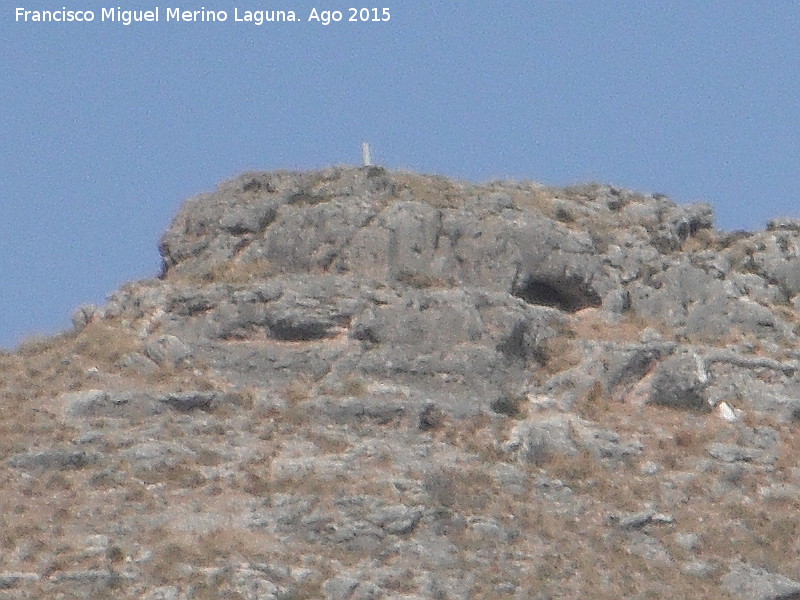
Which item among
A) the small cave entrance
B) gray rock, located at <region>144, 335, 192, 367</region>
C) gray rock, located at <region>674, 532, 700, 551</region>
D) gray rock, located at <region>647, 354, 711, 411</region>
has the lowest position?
gray rock, located at <region>674, 532, 700, 551</region>

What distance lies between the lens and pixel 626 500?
1468 inches

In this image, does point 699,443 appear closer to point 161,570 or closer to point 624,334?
point 624,334

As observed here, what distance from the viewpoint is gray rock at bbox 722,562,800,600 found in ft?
112

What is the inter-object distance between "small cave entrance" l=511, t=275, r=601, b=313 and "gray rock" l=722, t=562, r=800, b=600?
13.0 meters

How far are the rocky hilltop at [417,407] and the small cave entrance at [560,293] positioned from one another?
0.09 metres

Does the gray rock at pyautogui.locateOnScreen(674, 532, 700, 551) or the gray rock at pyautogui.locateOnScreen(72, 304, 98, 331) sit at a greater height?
the gray rock at pyautogui.locateOnScreen(72, 304, 98, 331)

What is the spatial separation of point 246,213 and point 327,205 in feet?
7.62

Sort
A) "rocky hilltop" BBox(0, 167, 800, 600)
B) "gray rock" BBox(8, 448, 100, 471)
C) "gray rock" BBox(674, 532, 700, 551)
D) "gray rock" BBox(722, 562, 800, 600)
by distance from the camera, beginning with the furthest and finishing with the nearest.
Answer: "gray rock" BBox(8, 448, 100, 471) < "gray rock" BBox(674, 532, 700, 551) < "rocky hilltop" BBox(0, 167, 800, 600) < "gray rock" BBox(722, 562, 800, 600)

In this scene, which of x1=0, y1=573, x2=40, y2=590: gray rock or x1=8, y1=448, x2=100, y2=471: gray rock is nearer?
x1=0, y1=573, x2=40, y2=590: gray rock

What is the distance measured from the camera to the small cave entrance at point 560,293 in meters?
46.5

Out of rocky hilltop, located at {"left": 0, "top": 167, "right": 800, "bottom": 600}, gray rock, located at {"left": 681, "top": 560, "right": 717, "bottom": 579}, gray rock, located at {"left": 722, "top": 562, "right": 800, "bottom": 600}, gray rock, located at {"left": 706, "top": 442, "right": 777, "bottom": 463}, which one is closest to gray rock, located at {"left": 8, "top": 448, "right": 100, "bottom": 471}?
rocky hilltop, located at {"left": 0, "top": 167, "right": 800, "bottom": 600}

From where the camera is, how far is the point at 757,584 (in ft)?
113

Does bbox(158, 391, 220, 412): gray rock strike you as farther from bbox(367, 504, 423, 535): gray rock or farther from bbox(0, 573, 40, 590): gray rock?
bbox(0, 573, 40, 590): gray rock

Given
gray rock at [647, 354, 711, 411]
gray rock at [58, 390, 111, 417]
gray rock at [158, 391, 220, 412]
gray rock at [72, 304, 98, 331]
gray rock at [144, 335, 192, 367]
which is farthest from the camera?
gray rock at [72, 304, 98, 331]
